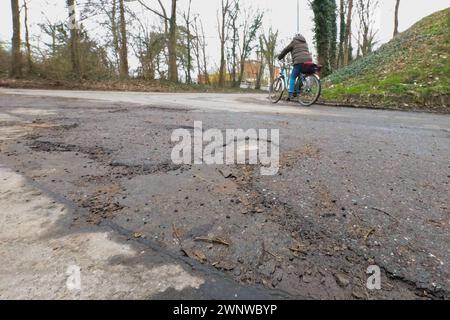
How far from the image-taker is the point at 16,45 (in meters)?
14.4

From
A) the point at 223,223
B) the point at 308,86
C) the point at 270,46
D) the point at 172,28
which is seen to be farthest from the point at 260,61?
the point at 223,223

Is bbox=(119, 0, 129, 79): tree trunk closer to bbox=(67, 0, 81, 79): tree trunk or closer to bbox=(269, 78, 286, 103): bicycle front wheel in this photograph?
bbox=(67, 0, 81, 79): tree trunk

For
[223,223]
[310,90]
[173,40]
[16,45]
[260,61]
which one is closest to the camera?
[223,223]

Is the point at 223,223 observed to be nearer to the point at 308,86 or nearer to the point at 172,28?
the point at 308,86

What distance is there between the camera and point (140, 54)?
22.7m

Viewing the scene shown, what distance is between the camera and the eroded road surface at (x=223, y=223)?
1.29 metres

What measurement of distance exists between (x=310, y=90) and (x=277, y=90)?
1452 mm

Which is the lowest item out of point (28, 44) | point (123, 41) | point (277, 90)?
point (277, 90)

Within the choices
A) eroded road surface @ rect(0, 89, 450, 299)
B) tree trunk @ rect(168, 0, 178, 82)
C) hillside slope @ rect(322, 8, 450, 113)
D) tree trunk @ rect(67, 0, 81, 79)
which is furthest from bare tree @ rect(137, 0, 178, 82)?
eroded road surface @ rect(0, 89, 450, 299)

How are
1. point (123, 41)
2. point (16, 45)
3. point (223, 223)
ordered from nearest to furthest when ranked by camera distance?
point (223, 223)
point (16, 45)
point (123, 41)

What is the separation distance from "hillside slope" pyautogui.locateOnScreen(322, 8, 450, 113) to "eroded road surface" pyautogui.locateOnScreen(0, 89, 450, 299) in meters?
5.39

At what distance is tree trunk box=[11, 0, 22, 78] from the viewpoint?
14230mm

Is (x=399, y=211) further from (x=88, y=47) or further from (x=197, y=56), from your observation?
(x=197, y=56)

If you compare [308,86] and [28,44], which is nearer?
[308,86]
